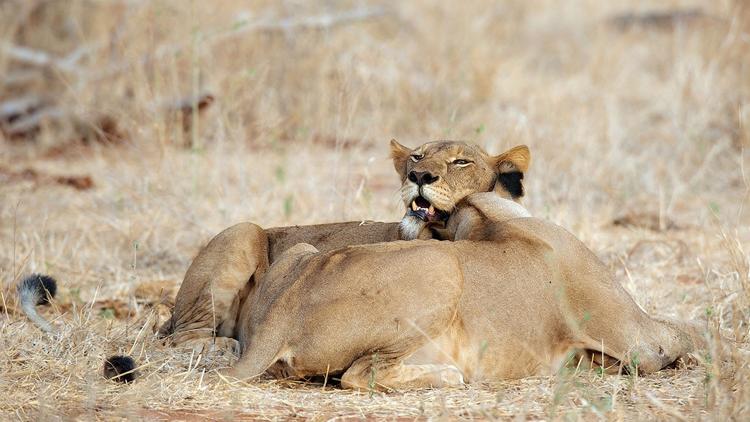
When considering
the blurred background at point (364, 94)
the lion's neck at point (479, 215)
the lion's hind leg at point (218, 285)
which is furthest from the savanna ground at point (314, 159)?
the lion's neck at point (479, 215)

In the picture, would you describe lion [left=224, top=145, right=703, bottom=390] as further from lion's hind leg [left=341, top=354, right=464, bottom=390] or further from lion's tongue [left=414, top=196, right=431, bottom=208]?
lion's tongue [left=414, top=196, right=431, bottom=208]

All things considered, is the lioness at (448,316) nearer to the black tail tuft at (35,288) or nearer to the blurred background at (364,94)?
the black tail tuft at (35,288)

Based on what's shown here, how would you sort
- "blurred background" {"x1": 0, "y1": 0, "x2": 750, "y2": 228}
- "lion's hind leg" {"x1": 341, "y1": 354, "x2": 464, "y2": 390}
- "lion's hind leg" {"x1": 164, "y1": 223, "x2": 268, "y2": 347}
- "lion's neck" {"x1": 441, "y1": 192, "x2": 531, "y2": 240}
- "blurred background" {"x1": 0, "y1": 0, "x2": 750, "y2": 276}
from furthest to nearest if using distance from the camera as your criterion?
1. "blurred background" {"x1": 0, "y1": 0, "x2": 750, "y2": 228}
2. "blurred background" {"x1": 0, "y1": 0, "x2": 750, "y2": 276}
3. "lion's hind leg" {"x1": 164, "y1": 223, "x2": 268, "y2": 347}
4. "lion's neck" {"x1": 441, "y1": 192, "x2": 531, "y2": 240}
5. "lion's hind leg" {"x1": 341, "y1": 354, "x2": 464, "y2": 390}

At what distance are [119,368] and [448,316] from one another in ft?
3.89

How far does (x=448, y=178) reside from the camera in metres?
4.76

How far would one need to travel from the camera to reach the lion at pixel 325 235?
467 centimetres

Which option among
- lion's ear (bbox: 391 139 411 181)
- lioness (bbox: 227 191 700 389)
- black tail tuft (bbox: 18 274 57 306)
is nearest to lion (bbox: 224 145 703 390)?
lioness (bbox: 227 191 700 389)

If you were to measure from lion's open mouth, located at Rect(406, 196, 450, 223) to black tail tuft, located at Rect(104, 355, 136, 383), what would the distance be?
4.38 feet

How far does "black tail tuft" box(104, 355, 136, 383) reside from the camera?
13.0 ft

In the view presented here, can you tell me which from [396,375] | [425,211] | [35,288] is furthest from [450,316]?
[35,288]

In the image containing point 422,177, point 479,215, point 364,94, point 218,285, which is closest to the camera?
point 479,215

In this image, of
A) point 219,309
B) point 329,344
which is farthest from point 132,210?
point 329,344

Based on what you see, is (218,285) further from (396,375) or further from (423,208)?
(396,375)

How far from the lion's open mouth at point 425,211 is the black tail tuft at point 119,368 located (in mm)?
1335
